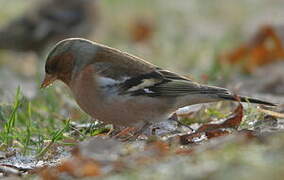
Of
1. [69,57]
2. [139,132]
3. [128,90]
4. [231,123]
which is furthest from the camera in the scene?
[231,123]

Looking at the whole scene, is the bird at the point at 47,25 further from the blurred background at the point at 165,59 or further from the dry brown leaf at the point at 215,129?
the dry brown leaf at the point at 215,129

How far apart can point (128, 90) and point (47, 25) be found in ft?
29.7

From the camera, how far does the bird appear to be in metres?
13.2

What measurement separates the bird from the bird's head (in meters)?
7.74

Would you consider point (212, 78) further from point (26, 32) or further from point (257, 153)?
point (26, 32)

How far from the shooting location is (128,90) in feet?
16.8

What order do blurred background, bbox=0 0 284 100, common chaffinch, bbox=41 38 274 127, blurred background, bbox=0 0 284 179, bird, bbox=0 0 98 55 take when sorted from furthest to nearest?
bird, bbox=0 0 98 55, blurred background, bbox=0 0 284 100, common chaffinch, bbox=41 38 274 127, blurred background, bbox=0 0 284 179

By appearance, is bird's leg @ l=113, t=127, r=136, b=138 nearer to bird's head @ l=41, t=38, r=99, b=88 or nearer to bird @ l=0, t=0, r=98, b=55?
bird's head @ l=41, t=38, r=99, b=88

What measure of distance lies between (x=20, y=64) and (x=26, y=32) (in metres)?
1.11

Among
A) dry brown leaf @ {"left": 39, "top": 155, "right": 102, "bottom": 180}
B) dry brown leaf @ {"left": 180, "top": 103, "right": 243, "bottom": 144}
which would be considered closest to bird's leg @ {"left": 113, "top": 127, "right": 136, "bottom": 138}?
dry brown leaf @ {"left": 180, "top": 103, "right": 243, "bottom": 144}

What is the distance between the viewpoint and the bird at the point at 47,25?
13250mm

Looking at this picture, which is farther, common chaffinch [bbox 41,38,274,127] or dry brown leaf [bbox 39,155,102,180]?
common chaffinch [bbox 41,38,274,127]

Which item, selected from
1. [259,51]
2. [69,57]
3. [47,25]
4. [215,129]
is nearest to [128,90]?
[69,57]

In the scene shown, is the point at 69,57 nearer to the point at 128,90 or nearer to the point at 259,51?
the point at 128,90
